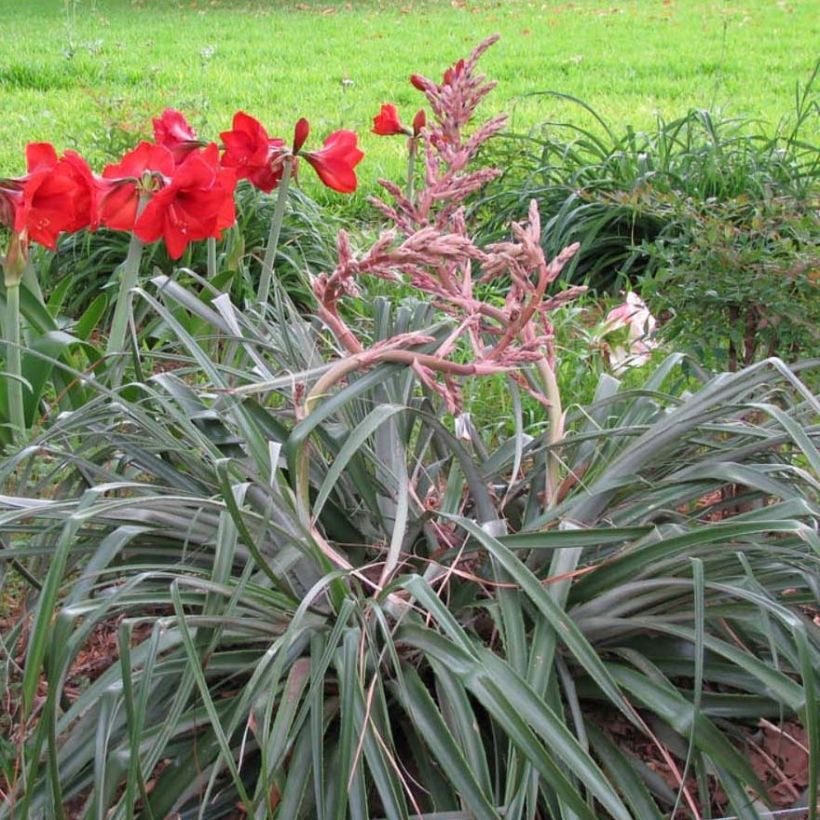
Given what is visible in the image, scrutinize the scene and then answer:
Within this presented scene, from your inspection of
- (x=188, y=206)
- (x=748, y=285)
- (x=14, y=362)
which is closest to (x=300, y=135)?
(x=188, y=206)

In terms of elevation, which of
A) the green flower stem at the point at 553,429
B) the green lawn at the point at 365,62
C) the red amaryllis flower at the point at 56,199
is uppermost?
the red amaryllis flower at the point at 56,199

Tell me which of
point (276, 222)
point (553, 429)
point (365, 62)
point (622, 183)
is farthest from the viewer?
point (365, 62)

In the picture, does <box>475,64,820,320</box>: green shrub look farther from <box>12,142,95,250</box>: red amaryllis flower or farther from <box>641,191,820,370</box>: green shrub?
<box>12,142,95,250</box>: red amaryllis flower

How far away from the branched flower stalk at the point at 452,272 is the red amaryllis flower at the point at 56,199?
76 cm

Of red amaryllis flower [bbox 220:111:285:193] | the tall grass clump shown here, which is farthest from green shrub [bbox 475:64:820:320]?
red amaryllis flower [bbox 220:111:285:193]

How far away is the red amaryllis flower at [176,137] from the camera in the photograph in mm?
2580

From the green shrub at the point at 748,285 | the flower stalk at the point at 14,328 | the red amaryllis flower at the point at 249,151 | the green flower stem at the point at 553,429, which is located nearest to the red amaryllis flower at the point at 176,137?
the red amaryllis flower at the point at 249,151

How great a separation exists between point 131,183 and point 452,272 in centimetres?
73

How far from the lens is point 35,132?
7160 mm

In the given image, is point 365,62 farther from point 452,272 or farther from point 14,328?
point 452,272

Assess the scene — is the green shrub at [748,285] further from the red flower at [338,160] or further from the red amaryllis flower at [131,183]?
the red amaryllis flower at [131,183]

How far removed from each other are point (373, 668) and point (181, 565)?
0.34 meters

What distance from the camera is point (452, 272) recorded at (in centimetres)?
209

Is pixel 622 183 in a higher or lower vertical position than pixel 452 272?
lower
